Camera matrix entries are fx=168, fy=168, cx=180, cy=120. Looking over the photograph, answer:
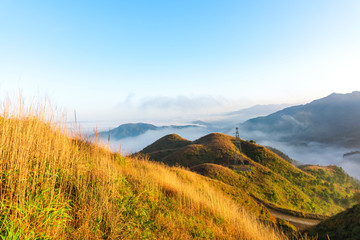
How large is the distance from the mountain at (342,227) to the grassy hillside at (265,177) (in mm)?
19153

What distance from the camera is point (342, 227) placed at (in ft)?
41.3

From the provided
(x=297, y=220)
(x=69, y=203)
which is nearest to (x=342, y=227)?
(x=297, y=220)

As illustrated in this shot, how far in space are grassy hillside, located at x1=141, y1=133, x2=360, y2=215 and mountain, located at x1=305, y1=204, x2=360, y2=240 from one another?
62.8 feet

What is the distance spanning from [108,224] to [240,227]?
4.93 m

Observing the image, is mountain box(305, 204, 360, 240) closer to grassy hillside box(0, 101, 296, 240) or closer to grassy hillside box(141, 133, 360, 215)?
grassy hillside box(0, 101, 296, 240)

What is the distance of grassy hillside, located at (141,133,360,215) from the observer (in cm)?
3694

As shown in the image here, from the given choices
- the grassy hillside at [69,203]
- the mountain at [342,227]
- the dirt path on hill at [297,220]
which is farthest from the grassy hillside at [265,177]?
the grassy hillside at [69,203]

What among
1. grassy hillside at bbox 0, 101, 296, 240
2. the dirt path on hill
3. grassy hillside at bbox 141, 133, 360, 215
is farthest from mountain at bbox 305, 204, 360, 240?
grassy hillside at bbox 141, 133, 360, 215

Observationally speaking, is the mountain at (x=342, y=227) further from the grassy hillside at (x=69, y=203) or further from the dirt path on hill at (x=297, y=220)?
the dirt path on hill at (x=297, y=220)

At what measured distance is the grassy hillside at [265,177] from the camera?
1454 inches

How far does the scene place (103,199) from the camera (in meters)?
4.01

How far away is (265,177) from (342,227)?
35.5 metres

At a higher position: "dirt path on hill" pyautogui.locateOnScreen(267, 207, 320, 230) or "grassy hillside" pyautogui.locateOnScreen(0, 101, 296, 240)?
"grassy hillside" pyautogui.locateOnScreen(0, 101, 296, 240)

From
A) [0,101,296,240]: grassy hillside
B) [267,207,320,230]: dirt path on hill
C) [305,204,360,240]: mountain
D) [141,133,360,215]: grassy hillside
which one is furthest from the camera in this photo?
[141,133,360,215]: grassy hillside
